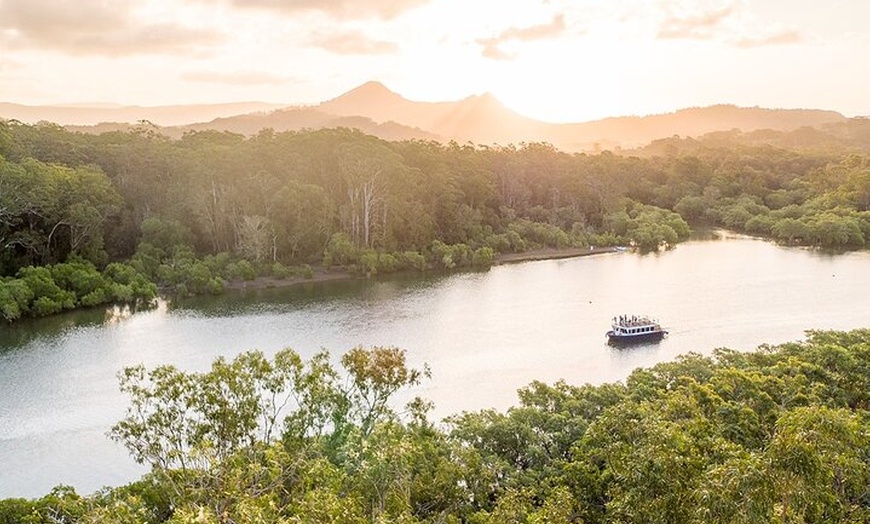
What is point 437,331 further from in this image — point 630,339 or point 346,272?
point 346,272

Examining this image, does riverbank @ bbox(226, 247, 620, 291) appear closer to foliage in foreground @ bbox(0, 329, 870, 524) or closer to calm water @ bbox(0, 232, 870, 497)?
calm water @ bbox(0, 232, 870, 497)

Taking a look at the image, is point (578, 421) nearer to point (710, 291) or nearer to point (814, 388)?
point (814, 388)

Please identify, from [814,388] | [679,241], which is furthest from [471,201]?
[814,388]

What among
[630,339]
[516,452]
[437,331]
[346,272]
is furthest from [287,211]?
[516,452]

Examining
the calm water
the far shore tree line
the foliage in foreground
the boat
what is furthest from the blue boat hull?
the far shore tree line

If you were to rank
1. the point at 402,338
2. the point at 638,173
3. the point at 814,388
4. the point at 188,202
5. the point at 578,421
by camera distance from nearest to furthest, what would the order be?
the point at 578,421 < the point at 814,388 < the point at 402,338 < the point at 188,202 < the point at 638,173
